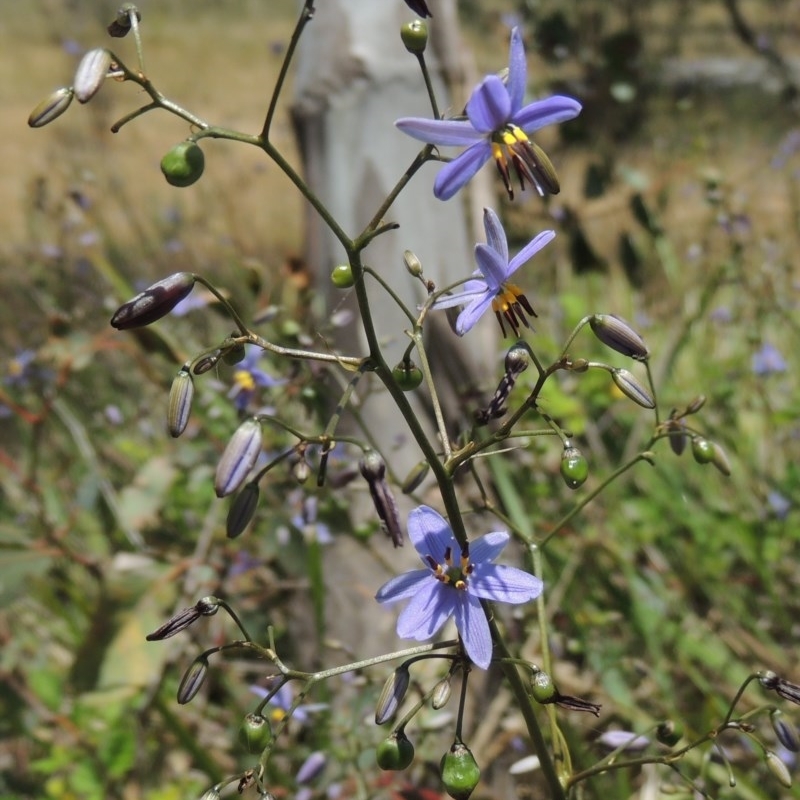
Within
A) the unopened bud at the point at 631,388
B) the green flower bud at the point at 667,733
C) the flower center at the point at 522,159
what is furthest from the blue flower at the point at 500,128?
the green flower bud at the point at 667,733

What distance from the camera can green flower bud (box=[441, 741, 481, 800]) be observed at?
2.62ft

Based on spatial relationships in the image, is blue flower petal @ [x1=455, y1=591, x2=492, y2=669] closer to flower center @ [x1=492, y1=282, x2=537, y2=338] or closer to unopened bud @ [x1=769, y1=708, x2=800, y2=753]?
flower center @ [x1=492, y1=282, x2=537, y2=338]

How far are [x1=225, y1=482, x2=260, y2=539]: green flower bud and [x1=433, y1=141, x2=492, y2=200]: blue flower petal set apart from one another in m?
0.33

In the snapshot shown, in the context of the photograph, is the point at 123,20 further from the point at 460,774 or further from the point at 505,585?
the point at 460,774

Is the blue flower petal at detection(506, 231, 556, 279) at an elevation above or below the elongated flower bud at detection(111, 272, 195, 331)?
below

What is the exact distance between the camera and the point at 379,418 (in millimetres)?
2088

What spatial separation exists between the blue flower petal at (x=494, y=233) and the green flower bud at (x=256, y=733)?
0.49 meters

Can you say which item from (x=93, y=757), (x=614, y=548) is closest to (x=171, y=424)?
(x=93, y=757)

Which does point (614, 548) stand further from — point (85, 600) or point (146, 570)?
point (85, 600)

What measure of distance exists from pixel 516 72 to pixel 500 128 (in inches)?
2.0

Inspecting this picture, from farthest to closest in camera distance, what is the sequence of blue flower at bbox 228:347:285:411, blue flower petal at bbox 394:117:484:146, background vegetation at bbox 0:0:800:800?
background vegetation at bbox 0:0:800:800 < blue flower at bbox 228:347:285:411 < blue flower petal at bbox 394:117:484:146

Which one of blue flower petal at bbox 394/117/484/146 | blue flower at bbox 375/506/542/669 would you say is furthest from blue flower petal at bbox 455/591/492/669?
blue flower petal at bbox 394/117/484/146

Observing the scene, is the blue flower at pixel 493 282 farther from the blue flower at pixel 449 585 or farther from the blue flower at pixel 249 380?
the blue flower at pixel 249 380

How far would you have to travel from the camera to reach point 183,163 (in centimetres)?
77
